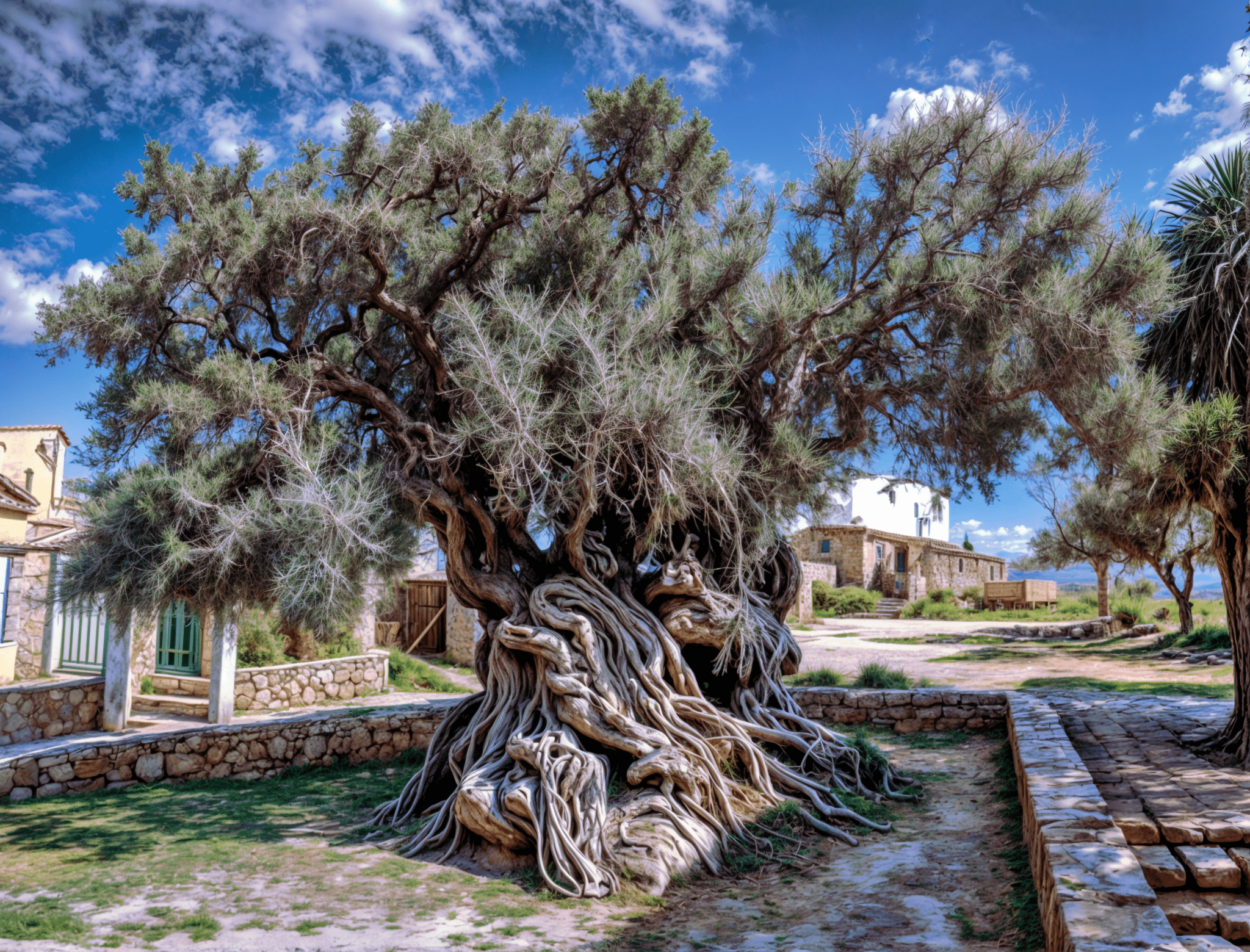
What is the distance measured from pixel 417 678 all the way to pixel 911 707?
10.1 meters

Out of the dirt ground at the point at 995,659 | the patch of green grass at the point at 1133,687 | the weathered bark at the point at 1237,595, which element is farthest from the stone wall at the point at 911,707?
the weathered bark at the point at 1237,595

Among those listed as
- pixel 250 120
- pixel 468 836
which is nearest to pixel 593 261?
pixel 250 120

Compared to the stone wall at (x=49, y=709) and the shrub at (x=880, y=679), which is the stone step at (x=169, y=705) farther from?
the shrub at (x=880, y=679)

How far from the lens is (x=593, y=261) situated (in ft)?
29.4

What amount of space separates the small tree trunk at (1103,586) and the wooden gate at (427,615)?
19.9 metres

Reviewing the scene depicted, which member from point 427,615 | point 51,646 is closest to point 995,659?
point 427,615

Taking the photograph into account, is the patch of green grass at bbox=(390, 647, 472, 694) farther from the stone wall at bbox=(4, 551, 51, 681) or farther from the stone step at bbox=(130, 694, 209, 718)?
the stone wall at bbox=(4, 551, 51, 681)

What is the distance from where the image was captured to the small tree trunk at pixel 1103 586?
84.9 feet

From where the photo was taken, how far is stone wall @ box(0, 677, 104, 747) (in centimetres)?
1041

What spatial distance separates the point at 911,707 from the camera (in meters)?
11.9

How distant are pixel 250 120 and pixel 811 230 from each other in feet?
22.7

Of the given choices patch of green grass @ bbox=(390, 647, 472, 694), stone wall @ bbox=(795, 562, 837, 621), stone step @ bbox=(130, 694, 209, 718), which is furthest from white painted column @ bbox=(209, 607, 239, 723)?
stone wall @ bbox=(795, 562, 837, 621)

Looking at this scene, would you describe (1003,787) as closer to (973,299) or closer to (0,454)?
(973,299)

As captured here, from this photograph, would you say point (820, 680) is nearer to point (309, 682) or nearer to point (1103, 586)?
point (309, 682)
